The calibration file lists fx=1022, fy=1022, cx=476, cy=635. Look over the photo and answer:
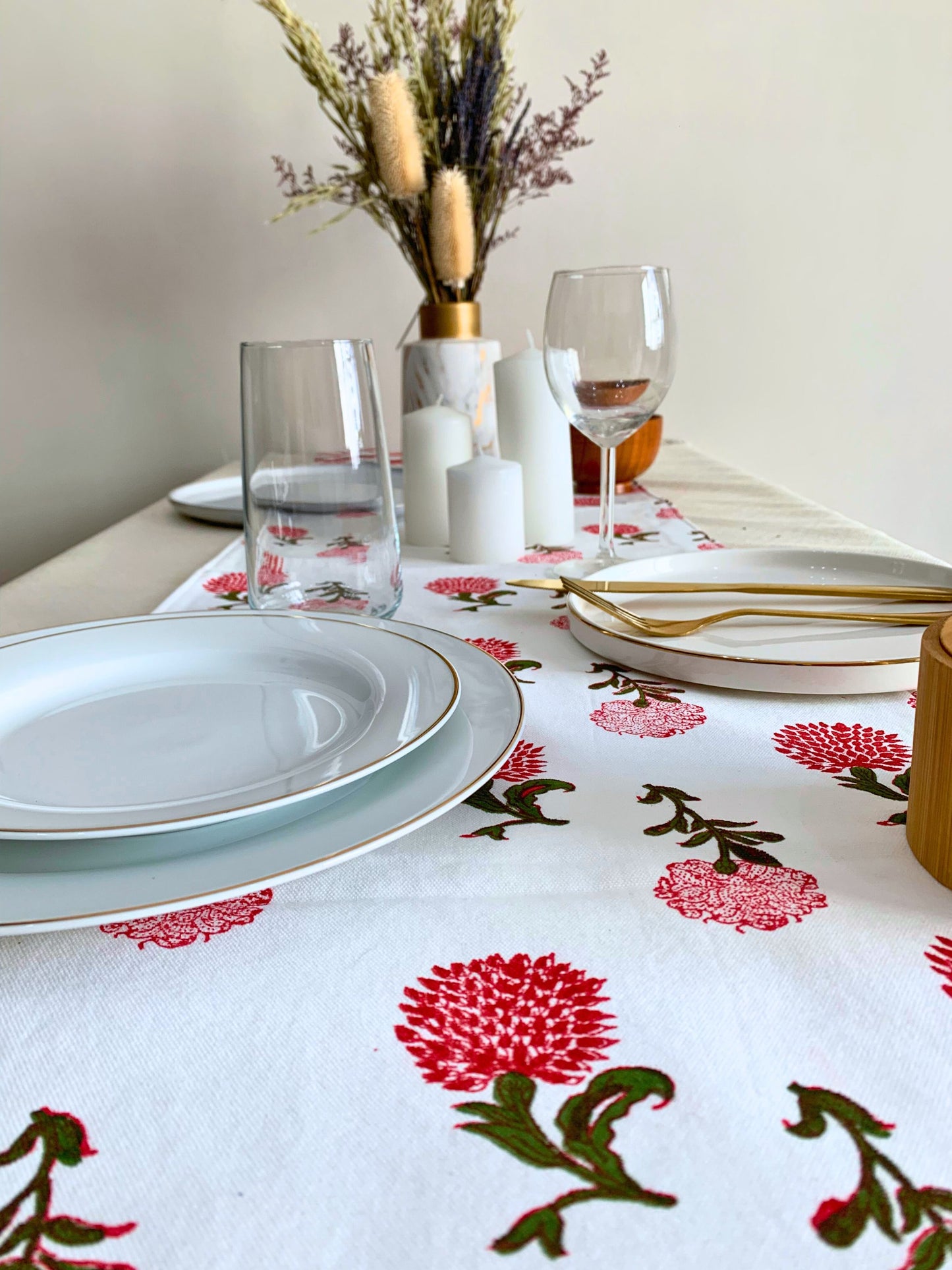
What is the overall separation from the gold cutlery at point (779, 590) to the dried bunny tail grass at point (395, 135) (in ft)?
2.38

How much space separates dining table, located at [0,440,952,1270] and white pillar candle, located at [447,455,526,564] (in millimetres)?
449

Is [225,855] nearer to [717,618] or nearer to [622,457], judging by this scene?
[717,618]

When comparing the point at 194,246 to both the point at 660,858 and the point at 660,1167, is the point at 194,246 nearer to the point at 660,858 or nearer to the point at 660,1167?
the point at 660,858

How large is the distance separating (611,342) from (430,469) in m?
0.27

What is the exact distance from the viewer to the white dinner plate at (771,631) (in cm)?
51

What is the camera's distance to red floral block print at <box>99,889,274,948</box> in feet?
1.09

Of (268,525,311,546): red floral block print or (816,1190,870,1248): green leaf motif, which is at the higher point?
(268,525,311,546): red floral block print

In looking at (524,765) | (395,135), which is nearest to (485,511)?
(524,765)

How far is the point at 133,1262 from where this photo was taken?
0.22m

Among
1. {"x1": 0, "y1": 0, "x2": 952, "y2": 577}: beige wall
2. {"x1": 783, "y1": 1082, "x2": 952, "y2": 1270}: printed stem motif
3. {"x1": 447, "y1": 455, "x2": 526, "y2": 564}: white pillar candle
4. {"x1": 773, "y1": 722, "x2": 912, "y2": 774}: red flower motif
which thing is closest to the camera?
{"x1": 783, "y1": 1082, "x2": 952, "y2": 1270}: printed stem motif

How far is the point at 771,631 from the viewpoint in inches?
23.3

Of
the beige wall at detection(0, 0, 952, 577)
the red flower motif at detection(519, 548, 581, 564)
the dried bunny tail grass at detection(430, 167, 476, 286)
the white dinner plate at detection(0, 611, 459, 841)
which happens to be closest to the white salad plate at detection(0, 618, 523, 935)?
the white dinner plate at detection(0, 611, 459, 841)

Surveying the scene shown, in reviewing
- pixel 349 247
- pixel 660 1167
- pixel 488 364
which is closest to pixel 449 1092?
pixel 660 1167

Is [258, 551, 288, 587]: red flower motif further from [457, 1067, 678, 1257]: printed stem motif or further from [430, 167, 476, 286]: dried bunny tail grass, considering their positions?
[430, 167, 476, 286]: dried bunny tail grass
